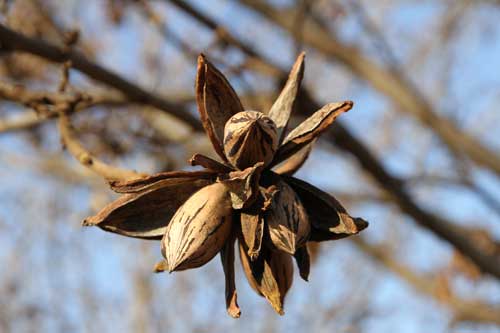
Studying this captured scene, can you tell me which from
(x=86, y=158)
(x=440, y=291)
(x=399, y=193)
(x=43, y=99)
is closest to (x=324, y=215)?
(x=86, y=158)

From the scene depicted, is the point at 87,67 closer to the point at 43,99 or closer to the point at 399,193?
the point at 43,99

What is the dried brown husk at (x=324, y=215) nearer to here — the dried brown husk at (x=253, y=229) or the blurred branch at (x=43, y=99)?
the dried brown husk at (x=253, y=229)

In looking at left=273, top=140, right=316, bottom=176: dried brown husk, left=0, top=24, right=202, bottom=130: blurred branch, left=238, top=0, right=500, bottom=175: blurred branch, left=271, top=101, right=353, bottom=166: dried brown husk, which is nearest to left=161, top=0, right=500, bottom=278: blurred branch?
left=0, top=24, right=202, bottom=130: blurred branch

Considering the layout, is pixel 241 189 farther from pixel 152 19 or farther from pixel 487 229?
pixel 487 229

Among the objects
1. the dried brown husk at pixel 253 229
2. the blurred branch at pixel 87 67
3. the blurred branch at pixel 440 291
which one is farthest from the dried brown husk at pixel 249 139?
the blurred branch at pixel 440 291

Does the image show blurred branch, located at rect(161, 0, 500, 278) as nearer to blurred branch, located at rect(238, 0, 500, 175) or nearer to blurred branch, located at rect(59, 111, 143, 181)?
blurred branch, located at rect(238, 0, 500, 175)

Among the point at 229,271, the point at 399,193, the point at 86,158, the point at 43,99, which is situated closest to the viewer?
the point at 229,271

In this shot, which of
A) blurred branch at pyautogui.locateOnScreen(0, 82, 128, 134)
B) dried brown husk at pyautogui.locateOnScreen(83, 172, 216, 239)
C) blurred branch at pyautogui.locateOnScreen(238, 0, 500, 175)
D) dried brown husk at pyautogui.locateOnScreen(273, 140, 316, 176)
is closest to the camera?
dried brown husk at pyautogui.locateOnScreen(83, 172, 216, 239)
